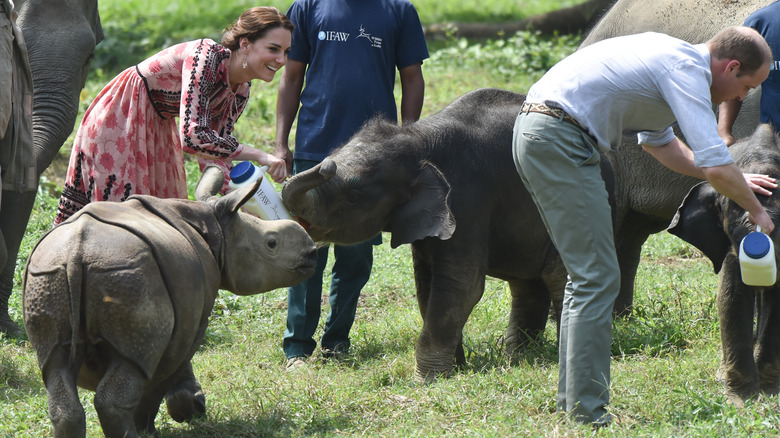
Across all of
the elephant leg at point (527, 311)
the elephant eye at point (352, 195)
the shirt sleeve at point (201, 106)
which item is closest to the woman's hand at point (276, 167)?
the shirt sleeve at point (201, 106)

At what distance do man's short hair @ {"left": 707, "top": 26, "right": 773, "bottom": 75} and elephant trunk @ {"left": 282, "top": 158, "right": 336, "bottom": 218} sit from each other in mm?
1930

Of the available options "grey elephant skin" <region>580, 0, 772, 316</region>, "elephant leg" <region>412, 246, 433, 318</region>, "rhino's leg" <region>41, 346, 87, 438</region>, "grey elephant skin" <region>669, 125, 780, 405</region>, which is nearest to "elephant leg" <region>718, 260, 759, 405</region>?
"grey elephant skin" <region>669, 125, 780, 405</region>

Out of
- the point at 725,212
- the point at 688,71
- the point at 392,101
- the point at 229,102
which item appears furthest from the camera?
the point at 392,101

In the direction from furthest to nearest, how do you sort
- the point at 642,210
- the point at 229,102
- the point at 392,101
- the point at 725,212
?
the point at 642,210 < the point at 392,101 < the point at 229,102 < the point at 725,212

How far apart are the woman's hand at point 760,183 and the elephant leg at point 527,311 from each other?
1721 millimetres

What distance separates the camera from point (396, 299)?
7.53m

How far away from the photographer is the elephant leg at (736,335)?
4883 millimetres

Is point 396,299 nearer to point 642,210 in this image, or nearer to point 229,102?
point 642,210

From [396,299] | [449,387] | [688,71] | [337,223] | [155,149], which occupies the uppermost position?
[688,71]

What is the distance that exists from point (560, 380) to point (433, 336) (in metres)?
1.06

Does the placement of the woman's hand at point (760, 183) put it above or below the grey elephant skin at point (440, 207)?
above

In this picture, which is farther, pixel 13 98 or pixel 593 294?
pixel 13 98

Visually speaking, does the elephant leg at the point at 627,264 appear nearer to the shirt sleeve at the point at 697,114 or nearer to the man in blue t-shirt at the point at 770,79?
the man in blue t-shirt at the point at 770,79

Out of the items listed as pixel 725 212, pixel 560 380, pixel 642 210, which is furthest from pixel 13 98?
pixel 642 210
